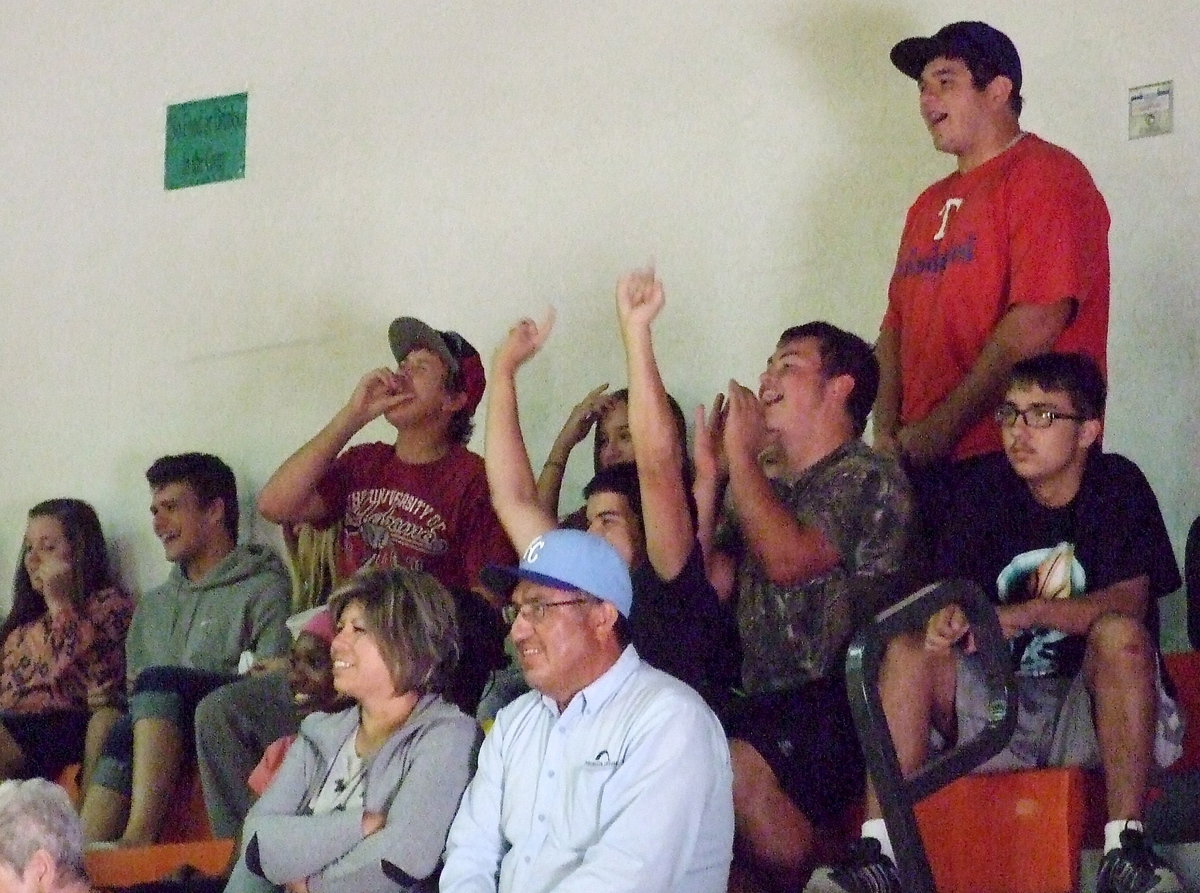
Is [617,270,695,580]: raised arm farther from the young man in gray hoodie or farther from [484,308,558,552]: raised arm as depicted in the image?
the young man in gray hoodie

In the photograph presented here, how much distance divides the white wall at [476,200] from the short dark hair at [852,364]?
0.89m

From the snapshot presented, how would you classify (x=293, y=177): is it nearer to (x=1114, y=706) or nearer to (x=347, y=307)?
(x=347, y=307)

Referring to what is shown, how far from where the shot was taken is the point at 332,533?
16.5 ft

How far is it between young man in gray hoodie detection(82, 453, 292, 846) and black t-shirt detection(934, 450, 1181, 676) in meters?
2.09

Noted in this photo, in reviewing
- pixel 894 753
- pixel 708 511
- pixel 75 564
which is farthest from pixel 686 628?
pixel 75 564

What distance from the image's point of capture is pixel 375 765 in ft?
11.2

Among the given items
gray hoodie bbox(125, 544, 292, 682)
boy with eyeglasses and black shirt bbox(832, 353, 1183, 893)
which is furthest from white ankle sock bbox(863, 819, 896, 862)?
gray hoodie bbox(125, 544, 292, 682)

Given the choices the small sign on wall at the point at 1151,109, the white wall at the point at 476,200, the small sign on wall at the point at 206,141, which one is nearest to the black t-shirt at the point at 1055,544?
the white wall at the point at 476,200

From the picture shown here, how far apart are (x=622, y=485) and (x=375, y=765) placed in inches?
33.2

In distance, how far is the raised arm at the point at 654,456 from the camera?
3508mm

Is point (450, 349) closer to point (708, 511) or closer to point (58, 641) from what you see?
point (708, 511)

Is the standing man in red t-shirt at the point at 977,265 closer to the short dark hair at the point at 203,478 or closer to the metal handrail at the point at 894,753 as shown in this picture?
the metal handrail at the point at 894,753

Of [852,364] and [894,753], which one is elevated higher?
[852,364]

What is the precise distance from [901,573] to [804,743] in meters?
0.44
